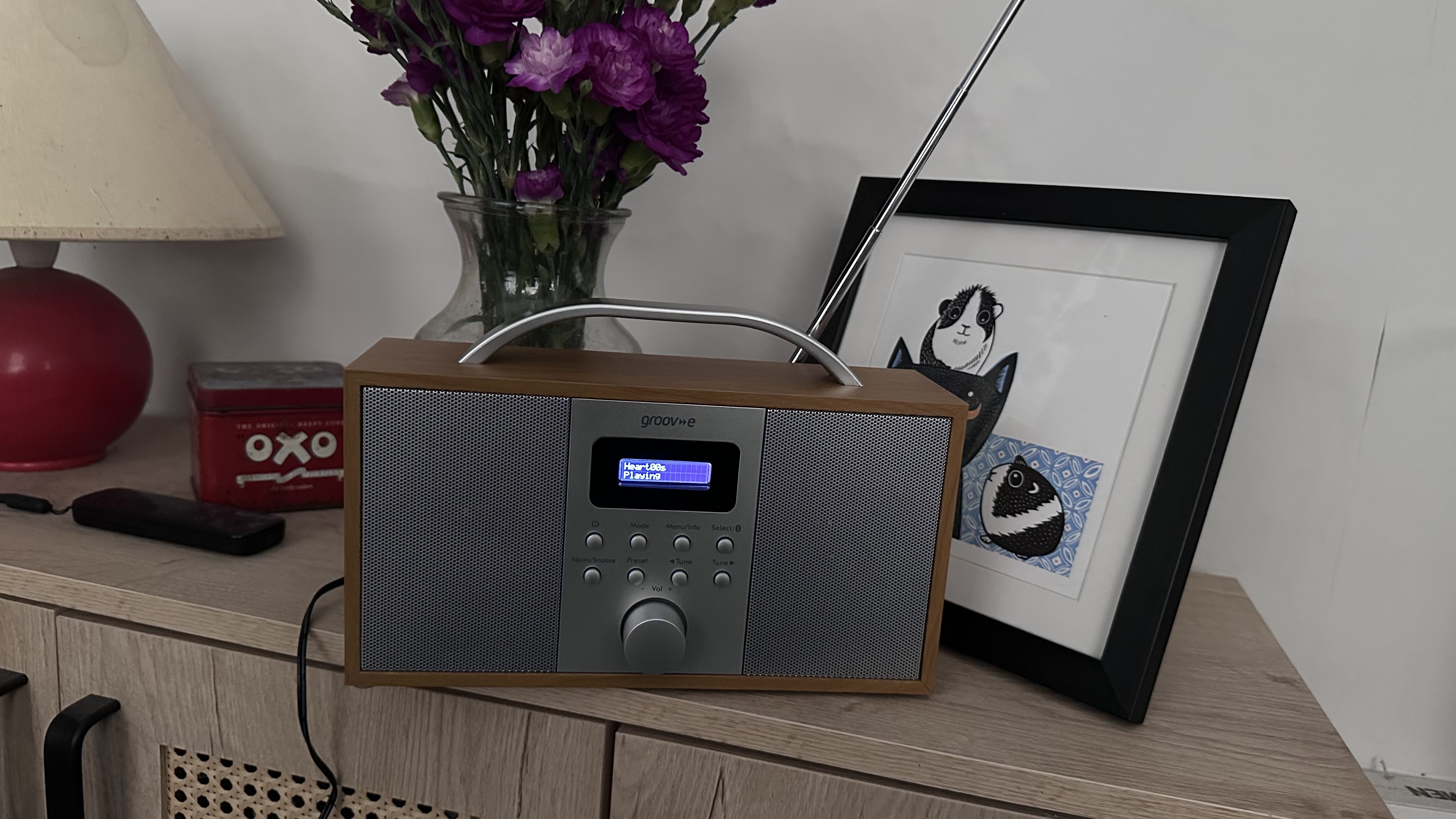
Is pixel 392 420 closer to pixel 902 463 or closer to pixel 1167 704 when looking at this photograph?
pixel 902 463

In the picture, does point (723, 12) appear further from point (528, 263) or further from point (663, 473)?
point (663, 473)

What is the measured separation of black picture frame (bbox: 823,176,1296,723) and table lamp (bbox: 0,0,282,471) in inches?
29.1

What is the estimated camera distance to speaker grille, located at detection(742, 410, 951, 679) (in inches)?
21.8

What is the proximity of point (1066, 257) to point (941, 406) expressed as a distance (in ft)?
0.67

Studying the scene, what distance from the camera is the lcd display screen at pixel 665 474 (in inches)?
21.5

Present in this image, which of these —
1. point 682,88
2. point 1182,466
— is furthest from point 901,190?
point 1182,466

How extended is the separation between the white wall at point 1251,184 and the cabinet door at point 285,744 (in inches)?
20.2

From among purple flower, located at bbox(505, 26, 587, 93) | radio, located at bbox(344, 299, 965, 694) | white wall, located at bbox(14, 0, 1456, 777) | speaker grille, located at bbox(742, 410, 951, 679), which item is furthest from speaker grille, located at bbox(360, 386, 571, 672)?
white wall, located at bbox(14, 0, 1456, 777)

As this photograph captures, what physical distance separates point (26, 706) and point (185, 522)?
0.17 metres

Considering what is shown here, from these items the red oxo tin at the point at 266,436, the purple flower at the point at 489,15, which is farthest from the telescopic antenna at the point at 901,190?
the red oxo tin at the point at 266,436

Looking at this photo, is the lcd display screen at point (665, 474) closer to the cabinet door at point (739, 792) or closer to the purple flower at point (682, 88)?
the cabinet door at point (739, 792)

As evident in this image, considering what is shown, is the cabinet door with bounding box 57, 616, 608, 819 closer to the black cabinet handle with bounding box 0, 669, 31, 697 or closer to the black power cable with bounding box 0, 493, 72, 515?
the black cabinet handle with bounding box 0, 669, 31, 697

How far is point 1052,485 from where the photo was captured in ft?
2.11

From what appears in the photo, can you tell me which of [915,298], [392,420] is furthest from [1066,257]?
[392,420]
